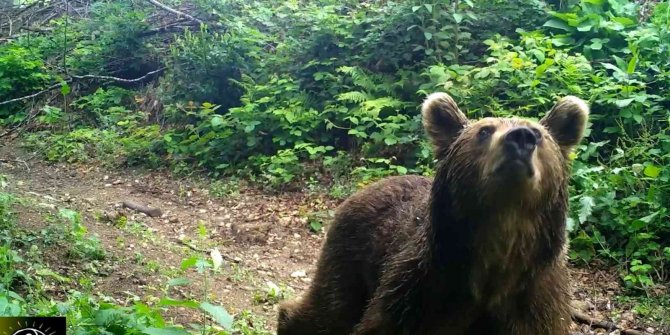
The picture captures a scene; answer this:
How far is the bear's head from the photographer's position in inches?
135

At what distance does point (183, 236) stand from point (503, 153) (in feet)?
19.0

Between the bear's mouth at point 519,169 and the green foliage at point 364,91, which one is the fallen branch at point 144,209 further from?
the bear's mouth at point 519,169

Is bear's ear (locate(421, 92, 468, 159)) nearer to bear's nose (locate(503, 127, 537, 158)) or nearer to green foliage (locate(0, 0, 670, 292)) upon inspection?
bear's nose (locate(503, 127, 537, 158))

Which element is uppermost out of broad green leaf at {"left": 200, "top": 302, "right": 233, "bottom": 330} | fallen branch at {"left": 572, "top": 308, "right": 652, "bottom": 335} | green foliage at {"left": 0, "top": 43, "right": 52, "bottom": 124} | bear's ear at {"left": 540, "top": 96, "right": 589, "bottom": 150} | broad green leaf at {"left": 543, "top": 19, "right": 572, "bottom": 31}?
bear's ear at {"left": 540, "top": 96, "right": 589, "bottom": 150}

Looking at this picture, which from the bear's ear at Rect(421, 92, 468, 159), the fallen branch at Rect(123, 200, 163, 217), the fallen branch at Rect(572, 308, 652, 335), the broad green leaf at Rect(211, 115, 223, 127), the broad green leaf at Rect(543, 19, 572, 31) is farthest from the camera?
the broad green leaf at Rect(211, 115, 223, 127)

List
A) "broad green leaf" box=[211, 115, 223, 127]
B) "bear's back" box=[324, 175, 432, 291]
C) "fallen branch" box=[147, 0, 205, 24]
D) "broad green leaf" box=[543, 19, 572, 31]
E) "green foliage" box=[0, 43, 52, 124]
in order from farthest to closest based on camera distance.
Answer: "fallen branch" box=[147, 0, 205, 24], "green foliage" box=[0, 43, 52, 124], "broad green leaf" box=[211, 115, 223, 127], "broad green leaf" box=[543, 19, 572, 31], "bear's back" box=[324, 175, 432, 291]

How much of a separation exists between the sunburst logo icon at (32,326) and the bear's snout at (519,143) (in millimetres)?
2470

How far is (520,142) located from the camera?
134 inches

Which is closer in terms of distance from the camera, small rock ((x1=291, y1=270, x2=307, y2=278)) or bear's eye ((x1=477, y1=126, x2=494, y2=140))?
bear's eye ((x1=477, y1=126, x2=494, y2=140))

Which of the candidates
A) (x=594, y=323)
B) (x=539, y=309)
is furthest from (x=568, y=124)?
(x=594, y=323)

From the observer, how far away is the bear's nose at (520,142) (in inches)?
134

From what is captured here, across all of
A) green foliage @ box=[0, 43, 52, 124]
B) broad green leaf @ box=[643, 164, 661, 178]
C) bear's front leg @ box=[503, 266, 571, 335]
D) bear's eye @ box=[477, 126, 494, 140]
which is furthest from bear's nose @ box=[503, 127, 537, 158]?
green foliage @ box=[0, 43, 52, 124]

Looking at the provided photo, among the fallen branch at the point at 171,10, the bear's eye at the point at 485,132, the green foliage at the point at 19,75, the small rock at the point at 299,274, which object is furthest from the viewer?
the fallen branch at the point at 171,10

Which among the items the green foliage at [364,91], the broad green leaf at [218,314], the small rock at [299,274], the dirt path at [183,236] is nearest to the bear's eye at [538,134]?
the broad green leaf at [218,314]
